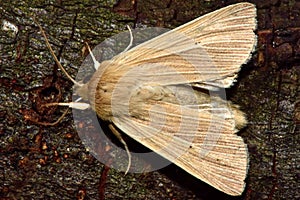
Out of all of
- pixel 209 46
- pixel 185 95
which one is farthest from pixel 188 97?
pixel 209 46

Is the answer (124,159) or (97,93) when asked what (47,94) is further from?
(124,159)

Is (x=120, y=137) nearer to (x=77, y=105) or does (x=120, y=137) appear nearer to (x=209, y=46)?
(x=77, y=105)

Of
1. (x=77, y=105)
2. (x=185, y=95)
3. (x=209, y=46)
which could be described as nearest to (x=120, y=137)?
(x=77, y=105)

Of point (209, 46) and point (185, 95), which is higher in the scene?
point (209, 46)

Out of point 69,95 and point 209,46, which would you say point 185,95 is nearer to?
point 209,46

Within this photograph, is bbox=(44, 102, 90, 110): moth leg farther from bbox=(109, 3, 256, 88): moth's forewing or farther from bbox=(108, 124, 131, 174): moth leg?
bbox=(109, 3, 256, 88): moth's forewing

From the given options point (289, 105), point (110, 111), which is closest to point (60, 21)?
point (110, 111)

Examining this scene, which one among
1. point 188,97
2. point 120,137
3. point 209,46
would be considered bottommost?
point 120,137
